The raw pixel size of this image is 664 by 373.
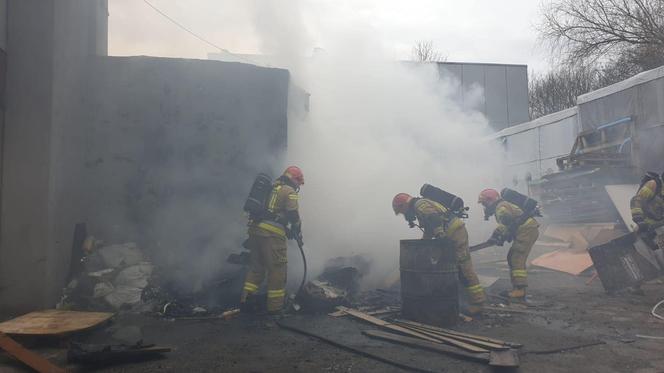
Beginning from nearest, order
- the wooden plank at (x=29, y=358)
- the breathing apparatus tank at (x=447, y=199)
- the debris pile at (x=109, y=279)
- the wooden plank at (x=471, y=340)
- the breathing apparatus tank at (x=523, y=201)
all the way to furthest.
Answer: the wooden plank at (x=29, y=358) → the wooden plank at (x=471, y=340) → the debris pile at (x=109, y=279) → the breathing apparatus tank at (x=447, y=199) → the breathing apparatus tank at (x=523, y=201)

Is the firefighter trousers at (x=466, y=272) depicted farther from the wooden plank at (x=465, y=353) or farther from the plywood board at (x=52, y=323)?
the plywood board at (x=52, y=323)

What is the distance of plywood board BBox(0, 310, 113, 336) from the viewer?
12.6 ft

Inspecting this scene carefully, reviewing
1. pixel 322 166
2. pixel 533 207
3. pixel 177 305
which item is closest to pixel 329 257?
pixel 322 166

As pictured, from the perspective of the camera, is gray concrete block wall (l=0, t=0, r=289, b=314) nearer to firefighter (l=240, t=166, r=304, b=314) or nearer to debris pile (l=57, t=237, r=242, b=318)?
debris pile (l=57, t=237, r=242, b=318)

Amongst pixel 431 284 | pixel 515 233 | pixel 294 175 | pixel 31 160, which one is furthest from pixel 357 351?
pixel 31 160

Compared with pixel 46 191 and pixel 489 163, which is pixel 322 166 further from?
pixel 489 163

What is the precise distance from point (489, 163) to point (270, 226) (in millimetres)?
9450

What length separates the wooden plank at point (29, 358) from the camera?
10.5 feet

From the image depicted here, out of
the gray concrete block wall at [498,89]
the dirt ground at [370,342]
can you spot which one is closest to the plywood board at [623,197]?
the dirt ground at [370,342]

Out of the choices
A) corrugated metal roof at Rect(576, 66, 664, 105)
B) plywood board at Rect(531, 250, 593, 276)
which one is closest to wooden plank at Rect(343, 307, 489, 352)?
plywood board at Rect(531, 250, 593, 276)

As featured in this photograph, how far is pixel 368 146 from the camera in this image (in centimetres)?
853

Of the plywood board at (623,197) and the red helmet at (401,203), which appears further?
the plywood board at (623,197)

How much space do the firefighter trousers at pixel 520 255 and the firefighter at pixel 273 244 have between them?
2.87 meters

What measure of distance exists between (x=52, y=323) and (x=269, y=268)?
211 cm
